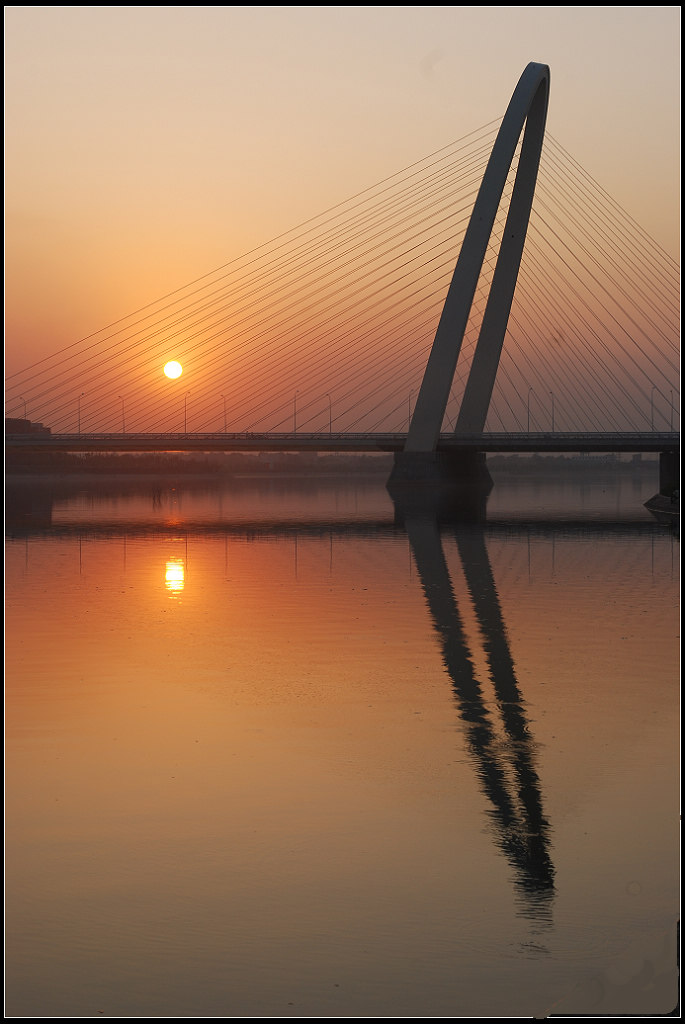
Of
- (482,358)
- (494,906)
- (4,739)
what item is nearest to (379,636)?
(4,739)

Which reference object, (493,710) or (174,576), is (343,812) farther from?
(174,576)

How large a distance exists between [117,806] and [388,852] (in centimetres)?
216

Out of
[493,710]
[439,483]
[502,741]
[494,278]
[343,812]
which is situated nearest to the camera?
[343,812]

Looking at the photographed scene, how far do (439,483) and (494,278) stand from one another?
15118 mm

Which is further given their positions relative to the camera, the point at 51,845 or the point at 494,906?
the point at 51,845

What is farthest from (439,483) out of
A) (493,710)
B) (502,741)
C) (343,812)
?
(343,812)

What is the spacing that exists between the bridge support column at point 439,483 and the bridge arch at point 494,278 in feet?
5.15

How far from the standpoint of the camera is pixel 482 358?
2955 inches

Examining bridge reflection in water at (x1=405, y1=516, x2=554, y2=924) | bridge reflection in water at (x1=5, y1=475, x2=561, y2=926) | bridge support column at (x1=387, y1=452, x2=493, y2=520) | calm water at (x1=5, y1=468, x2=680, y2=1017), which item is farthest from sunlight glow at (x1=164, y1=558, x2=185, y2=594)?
bridge support column at (x1=387, y1=452, x2=493, y2=520)

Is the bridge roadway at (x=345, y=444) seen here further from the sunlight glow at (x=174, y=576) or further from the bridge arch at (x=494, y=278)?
the sunlight glow at (x=174, y=576)

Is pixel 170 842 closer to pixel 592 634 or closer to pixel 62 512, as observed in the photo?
pixel 592 634

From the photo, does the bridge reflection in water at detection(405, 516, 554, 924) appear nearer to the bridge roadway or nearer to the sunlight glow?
the sunlight glow

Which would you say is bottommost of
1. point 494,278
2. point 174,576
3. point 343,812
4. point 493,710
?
point 343,812

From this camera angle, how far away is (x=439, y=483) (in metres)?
81.9
